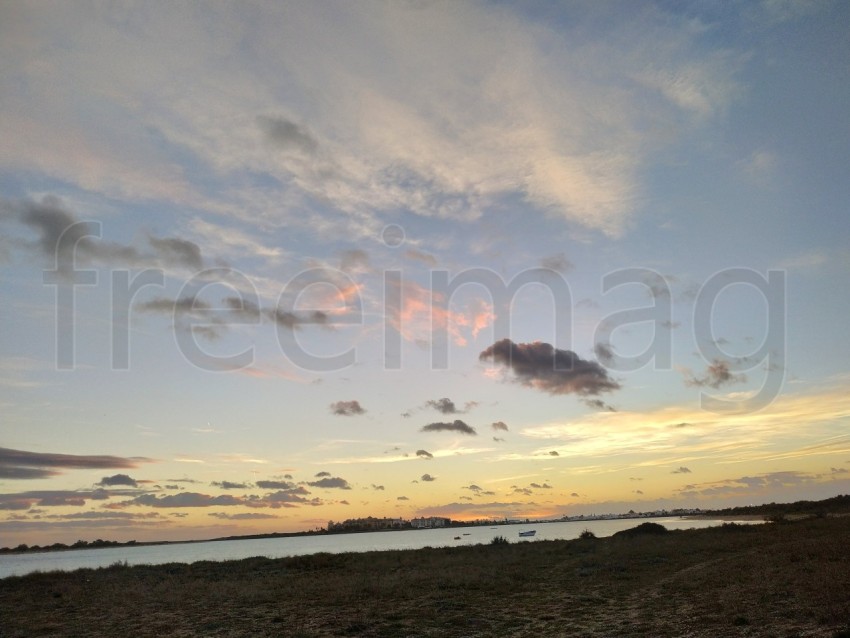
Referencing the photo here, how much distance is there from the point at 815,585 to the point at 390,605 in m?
16.2

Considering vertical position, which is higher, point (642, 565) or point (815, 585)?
point (815, 585)

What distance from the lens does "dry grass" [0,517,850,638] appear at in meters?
18.3

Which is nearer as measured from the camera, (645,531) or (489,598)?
(489,598)

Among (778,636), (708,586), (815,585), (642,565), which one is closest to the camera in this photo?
(778,636)

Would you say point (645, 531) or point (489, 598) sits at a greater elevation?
point (489, 598)

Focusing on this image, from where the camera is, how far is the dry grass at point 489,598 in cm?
1834

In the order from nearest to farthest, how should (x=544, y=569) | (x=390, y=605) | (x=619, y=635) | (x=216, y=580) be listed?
(x=619, y=635) < (x=390, y=605) < (x=544, y=569) < (x=216, y=580)

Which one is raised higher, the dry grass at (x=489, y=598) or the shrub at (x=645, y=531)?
the dry grass at (x=489, y=598)

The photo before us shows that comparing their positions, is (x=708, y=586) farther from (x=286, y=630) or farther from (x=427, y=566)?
(x=427, y=566)

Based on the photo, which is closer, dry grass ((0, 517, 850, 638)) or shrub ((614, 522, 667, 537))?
dry grass ((0, 517, 850, 638))

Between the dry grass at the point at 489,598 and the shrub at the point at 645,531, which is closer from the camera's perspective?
the dry grass at the point at 489,598

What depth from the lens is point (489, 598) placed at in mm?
26859

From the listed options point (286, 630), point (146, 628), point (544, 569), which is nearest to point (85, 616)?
point (146, 628)

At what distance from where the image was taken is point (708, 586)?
24.1 meters
